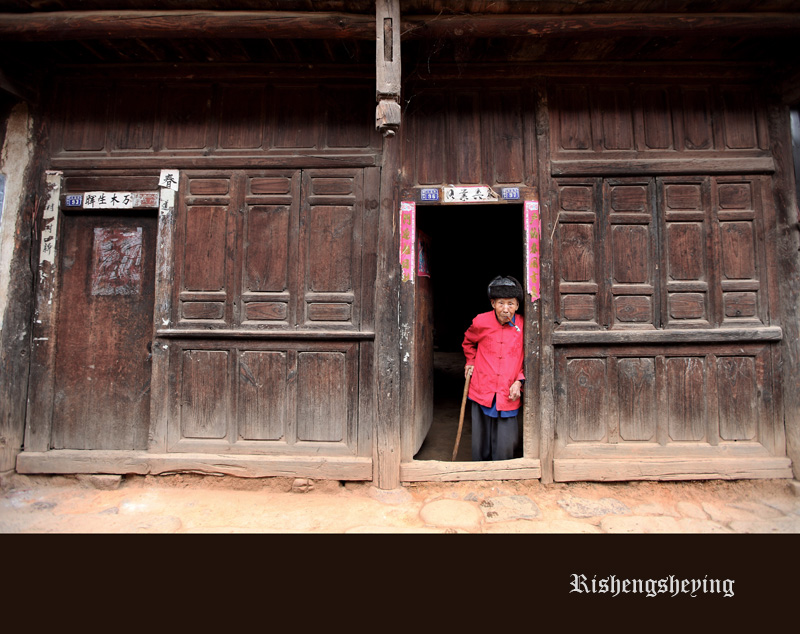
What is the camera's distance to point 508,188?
407cm

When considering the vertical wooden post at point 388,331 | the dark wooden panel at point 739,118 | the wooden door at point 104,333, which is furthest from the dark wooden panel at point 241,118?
the dark wooden panel at point 739,118

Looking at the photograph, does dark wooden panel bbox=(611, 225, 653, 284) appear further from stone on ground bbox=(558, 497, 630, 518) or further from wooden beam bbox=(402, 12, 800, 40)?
stone on ground bbox=(558, 497, 630, 518)

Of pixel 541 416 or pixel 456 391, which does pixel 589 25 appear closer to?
pixel 541 416

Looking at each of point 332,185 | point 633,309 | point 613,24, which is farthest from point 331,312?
point 613,24

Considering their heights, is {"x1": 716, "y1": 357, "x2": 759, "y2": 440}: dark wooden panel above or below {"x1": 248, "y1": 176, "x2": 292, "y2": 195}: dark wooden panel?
below

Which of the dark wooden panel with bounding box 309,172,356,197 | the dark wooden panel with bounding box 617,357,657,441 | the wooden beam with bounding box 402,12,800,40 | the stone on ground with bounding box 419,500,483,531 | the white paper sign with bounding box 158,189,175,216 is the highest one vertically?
the wooden beam with bounding box 402,12,800,40

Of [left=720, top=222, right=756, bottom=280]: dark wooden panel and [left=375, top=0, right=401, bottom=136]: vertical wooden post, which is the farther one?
[left=720, top=222, right=756, bottom=280]: dark wooden panel

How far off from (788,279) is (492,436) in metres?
3.22

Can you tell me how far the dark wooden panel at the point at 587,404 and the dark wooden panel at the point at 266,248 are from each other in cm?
300

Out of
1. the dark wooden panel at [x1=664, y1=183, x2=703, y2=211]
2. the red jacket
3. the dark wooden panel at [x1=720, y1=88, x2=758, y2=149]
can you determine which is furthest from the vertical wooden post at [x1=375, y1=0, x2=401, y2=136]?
the dark wooden panel at [x1=720, y1=88, x2=758, y2=149]

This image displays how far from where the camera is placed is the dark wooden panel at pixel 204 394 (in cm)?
409

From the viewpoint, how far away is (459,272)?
32.7 ft

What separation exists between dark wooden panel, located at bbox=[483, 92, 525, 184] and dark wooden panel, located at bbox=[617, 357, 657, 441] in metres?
2.25

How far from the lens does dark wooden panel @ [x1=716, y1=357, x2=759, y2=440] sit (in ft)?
13.1
